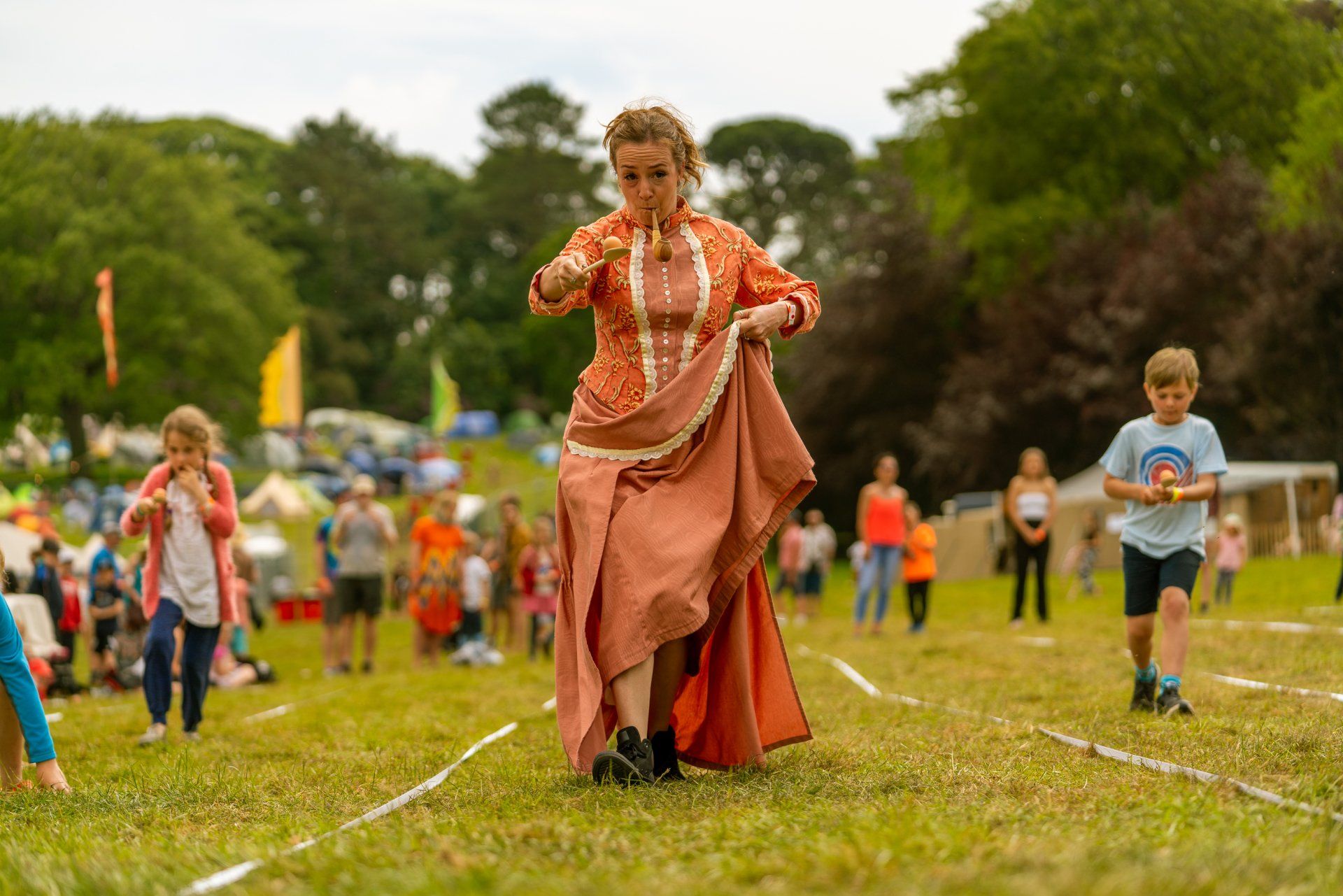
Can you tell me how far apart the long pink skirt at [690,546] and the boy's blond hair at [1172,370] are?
2412mm

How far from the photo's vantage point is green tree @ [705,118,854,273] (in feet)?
235

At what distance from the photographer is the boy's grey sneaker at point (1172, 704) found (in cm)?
635

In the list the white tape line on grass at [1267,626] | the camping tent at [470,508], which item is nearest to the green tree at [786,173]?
the camping tent at [470,508]

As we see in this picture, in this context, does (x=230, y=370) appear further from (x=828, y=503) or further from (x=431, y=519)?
(x=431, y=519)

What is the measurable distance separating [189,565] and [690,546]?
3854 millimetres

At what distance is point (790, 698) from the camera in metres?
5.31

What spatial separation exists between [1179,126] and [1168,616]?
105ft

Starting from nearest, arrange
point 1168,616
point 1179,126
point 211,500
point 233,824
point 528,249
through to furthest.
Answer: point 233,824, point 1168,616, point 211,500, point 1179,126, point 528,249

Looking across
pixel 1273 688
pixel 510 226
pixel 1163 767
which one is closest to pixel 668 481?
pixel 1163 767

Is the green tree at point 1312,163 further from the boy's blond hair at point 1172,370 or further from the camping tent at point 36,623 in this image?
the camping tent at point 36,623

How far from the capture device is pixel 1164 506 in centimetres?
684

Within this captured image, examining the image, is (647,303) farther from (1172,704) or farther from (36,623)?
(36,623)

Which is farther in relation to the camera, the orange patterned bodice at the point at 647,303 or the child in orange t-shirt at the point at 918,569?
the child in orange t-shirt at the point at 918,569

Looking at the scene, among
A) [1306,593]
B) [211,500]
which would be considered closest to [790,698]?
[211,500]
